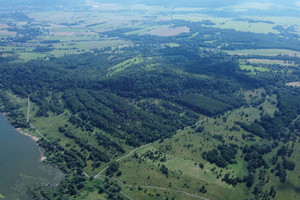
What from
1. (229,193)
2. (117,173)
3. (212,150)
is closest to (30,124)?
(117,173)

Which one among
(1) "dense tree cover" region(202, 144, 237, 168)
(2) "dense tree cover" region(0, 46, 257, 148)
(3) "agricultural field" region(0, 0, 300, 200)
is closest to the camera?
(3) "agricultural field" region(0, 0, 300, 200)

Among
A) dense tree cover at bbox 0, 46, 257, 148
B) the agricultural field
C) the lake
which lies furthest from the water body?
dense tree cover at bbox 0, 46, 257, 148

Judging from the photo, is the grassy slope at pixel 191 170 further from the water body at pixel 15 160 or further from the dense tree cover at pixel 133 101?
the water body at pixel 15 160

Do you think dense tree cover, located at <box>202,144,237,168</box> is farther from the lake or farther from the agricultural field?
the lake

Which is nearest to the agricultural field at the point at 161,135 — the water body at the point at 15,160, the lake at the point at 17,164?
the lake at the point at 17,164

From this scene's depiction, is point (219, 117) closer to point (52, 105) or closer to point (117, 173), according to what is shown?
point (117, 173)

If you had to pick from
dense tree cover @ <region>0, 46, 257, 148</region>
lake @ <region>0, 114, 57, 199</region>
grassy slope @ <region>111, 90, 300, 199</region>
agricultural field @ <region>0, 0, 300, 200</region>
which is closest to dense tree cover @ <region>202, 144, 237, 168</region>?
agricultural field @ <region>0, 0, 300, 200</region>

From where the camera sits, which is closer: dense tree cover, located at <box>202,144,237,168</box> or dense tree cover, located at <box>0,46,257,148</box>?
dense tree cover, located at <box>202,144,237,168</box>

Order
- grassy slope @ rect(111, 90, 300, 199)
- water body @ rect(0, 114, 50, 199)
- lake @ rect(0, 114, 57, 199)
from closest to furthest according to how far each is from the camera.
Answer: lake @ rect(0, 114, 57, 199)
grassy slope @ rect(111, 90, 300, 199)
water body @ rect(0, 114, 50, 199)

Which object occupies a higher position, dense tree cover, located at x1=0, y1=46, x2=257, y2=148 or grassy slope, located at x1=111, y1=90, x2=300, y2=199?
dense tree cover, located at x1=0, y1=46, x2=257, y2=148
